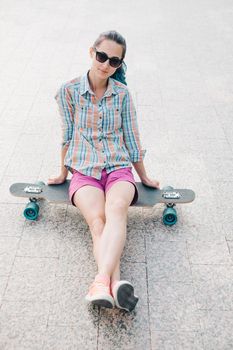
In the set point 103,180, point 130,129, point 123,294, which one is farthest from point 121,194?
point 123,294

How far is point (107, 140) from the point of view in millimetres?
2676

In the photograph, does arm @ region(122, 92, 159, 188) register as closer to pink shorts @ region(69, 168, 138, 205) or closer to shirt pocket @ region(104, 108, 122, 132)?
shirt pocket @ region(104, 108, 122, 132)

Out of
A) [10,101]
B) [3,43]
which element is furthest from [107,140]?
[3,43]

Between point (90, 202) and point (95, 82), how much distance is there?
2.66 ft

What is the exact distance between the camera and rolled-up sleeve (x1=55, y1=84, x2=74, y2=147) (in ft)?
8.36

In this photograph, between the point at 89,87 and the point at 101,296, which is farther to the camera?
the point at 89,87

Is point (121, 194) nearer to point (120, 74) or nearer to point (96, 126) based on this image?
point (96, 126)

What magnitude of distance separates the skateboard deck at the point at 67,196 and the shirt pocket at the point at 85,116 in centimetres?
50

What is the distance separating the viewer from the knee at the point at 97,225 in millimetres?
2334

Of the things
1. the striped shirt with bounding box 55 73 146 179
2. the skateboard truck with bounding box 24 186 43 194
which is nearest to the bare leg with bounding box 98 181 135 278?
the striped shirt with bounding box 55 73 146 179

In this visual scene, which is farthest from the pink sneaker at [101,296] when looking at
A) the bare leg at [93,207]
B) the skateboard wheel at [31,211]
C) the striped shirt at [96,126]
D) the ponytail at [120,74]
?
the ponytail at [120,74]

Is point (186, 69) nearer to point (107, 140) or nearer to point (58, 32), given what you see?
point (58, 32)

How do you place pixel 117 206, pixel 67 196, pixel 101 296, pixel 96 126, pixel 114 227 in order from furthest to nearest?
1. pixel 67 196
2. pixel 96 126
3. pixel 117 206
4. pixel 114 227
5. pixel 101 296

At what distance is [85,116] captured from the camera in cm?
261
